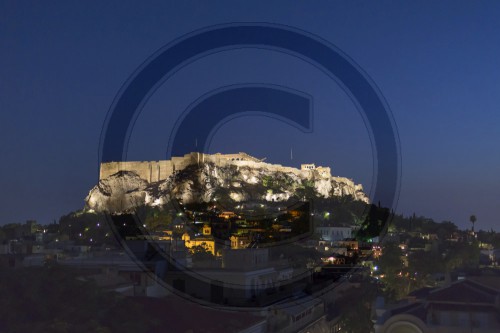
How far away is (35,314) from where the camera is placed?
13.3 m

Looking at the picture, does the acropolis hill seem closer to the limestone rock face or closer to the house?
the limestone rock face

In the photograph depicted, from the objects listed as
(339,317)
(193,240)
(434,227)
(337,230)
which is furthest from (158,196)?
(339,317)

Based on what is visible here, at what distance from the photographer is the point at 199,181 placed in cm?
9669

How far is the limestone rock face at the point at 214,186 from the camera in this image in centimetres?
9625

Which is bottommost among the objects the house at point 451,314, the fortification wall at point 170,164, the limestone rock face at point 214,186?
the house at point 451,314

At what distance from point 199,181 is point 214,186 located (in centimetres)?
496

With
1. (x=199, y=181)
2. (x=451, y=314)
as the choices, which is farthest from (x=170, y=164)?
(x=451, y=314)

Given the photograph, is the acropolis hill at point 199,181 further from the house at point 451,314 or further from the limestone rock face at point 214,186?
the house at point 451,314

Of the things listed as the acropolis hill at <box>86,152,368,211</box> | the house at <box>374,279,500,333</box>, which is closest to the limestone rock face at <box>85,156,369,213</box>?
the acropolis hill at <box>86,152,368,211</box>

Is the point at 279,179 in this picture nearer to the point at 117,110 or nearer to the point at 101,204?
the point at 101,204

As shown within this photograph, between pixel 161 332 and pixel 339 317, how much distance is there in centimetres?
1136

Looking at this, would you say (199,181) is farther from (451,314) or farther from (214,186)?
(451,314)

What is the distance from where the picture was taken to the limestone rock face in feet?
316

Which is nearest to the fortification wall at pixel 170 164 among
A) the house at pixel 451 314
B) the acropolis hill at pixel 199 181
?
the acropolis hill at pixel 199 181
